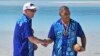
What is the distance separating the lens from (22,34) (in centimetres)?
652

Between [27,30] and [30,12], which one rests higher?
[30,12]

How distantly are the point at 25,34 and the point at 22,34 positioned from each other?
0.23 ft

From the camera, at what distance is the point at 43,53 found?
428 inches

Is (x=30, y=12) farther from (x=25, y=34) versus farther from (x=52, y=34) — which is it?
(x=52, y=34)

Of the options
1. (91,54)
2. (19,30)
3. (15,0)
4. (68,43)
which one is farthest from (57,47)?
(15,0)

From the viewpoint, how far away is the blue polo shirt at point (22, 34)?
645 cm

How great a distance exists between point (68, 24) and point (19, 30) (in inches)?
26.0

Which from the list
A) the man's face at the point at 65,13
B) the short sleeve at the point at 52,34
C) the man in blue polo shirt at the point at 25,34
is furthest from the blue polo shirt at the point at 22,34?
the man's face at the point at 65,13

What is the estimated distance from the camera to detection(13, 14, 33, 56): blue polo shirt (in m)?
6.45

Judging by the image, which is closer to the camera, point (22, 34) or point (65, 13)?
point (65, 13)

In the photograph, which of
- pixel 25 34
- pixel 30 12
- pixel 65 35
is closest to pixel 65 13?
pixel 65 35

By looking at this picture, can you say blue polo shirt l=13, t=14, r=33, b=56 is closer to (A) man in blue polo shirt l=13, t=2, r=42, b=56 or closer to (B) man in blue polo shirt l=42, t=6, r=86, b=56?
(A) man in blue polo shirt l=13, t=2, r=42, b=56

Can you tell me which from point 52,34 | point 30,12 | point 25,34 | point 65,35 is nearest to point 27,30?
point 25,34

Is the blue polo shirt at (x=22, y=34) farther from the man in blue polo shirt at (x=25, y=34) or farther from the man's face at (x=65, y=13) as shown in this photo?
the man's face at (x=65, y=13)
